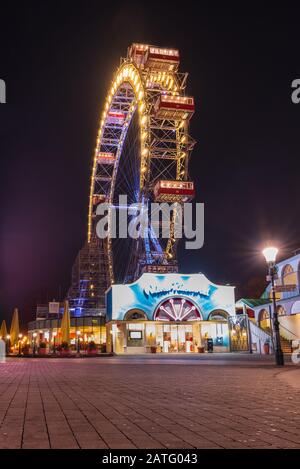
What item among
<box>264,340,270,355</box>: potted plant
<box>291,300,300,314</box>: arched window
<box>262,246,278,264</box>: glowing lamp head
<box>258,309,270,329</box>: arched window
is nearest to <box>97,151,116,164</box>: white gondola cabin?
<box>258,309,270,329</box>: arched window

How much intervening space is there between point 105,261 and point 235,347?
32378 mm

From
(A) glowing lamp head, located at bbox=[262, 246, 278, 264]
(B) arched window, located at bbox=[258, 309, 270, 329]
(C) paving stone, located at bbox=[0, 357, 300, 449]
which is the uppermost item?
(A) glowing lamp head, located at bbox=[262, 246, 278, 264]

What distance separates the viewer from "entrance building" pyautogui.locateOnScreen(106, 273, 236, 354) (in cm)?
3953

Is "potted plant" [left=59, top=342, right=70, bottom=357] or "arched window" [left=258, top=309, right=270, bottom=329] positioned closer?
"potted plant" [left=59, top=342, right=70, bottom=357]

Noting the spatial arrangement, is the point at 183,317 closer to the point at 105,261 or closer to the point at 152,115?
the point at 152,115

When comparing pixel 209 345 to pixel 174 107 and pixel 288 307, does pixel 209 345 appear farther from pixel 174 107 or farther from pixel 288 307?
pixel 174 107

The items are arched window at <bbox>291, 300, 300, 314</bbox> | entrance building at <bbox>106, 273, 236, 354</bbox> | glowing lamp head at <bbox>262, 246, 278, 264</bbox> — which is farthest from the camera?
entrance building at <bbox>106, 273, 236, 354</bbox>

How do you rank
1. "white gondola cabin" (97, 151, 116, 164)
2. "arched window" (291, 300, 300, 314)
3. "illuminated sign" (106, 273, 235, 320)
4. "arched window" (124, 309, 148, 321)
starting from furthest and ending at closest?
1. "white gondola cabin" (97, 151, 116, 164)
2. "illuminated sign" (106, 273, 235, 320)
3. "arched window" (124, 309, 148, 321)
4. "arched window" (291, 300, 300, 314)

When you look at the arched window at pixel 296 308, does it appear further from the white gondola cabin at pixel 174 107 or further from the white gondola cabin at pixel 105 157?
the white gondola cabin at pixel 105 157

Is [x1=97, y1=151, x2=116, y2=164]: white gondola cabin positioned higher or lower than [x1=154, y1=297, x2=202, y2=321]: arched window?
higher

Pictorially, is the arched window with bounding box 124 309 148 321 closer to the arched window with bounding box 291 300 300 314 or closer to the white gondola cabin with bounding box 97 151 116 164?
the arched window with bounding box 291 300 300 314

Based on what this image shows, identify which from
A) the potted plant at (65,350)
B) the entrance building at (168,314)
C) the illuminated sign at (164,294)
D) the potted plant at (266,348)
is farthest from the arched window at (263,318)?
the potted plant at (65,350)

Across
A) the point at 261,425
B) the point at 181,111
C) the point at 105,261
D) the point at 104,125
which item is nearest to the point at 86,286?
the point at 105,261

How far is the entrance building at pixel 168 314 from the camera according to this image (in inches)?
1556
